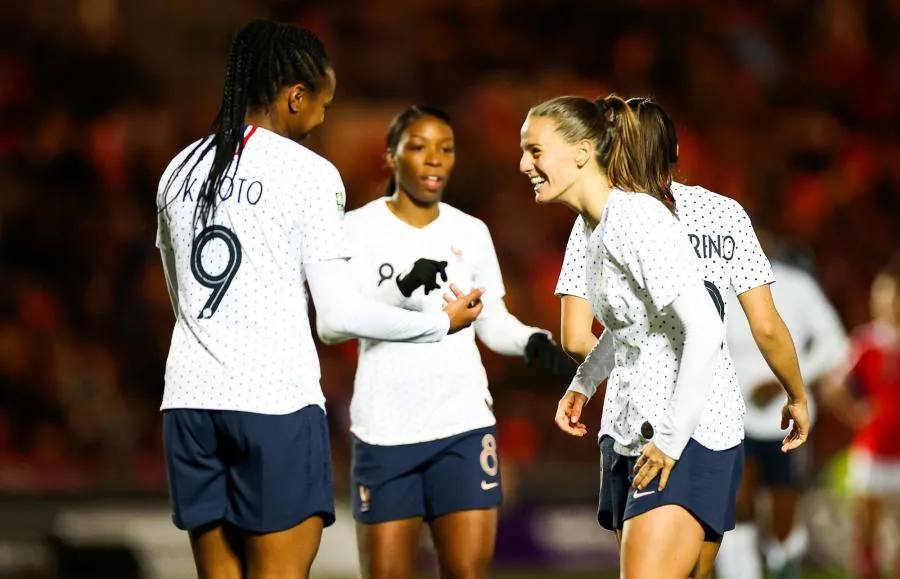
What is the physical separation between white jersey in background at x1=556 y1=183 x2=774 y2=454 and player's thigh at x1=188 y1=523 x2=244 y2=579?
3.68 feet

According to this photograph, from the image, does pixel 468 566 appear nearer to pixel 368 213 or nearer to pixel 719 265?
pixel 368 213

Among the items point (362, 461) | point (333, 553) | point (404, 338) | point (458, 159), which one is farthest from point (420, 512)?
point (458, 159)

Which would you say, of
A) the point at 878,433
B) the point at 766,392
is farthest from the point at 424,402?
the point at 878,433

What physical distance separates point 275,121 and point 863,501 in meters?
6.28

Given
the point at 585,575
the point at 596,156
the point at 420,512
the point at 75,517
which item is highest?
the point at 596,156

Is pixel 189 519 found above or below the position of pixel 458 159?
below

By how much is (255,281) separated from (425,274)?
1465 millimetres

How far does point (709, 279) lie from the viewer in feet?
14.0

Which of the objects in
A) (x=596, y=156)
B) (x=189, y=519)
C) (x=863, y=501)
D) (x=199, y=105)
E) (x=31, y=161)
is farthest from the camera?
(x=199, y=105)

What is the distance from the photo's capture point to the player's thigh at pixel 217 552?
388 centimetres

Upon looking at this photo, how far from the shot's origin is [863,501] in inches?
359

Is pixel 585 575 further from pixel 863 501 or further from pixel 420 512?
pixel 420 512

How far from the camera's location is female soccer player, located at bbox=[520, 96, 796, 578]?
12.5 ft

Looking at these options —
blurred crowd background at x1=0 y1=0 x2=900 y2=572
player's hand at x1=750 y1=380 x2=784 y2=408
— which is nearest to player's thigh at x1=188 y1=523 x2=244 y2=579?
player's hand at x1=750 y1=380 x2=784 y2=408
